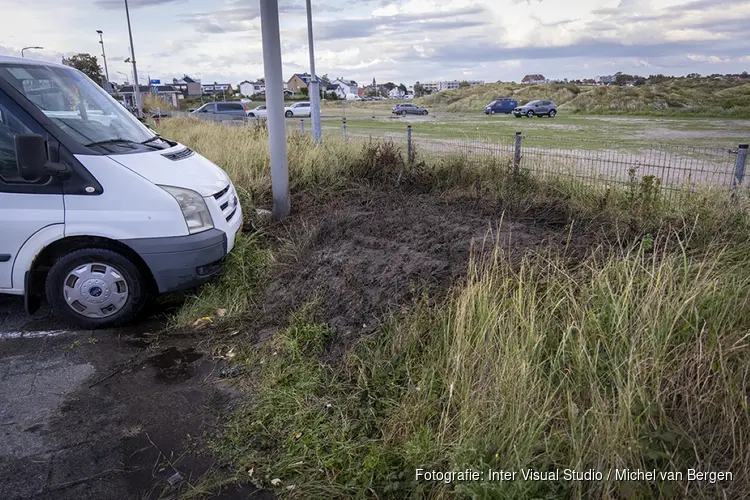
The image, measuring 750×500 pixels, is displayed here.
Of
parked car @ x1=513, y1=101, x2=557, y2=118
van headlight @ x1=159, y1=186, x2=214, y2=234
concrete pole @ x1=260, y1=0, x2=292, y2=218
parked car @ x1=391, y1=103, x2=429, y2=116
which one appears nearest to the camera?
van headlight @ x1=159, y1=186, x2=214, y2=234

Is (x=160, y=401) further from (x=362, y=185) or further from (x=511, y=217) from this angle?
(x=362, y=185)

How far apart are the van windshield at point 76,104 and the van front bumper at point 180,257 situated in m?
1.05

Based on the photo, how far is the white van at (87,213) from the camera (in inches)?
177

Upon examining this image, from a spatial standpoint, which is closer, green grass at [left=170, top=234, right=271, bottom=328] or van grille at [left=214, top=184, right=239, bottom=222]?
green grass at [left=170, top=234, right=271, bottom=328]

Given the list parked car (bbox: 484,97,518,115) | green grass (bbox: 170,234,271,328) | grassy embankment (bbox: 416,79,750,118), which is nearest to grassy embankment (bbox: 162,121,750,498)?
green grass (bbox: 170,234,271,328)

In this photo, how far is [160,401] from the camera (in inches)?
149

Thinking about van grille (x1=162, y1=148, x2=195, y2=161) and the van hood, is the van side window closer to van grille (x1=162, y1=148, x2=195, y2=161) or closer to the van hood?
the van hood

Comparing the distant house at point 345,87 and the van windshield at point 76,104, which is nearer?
the van windshield at point 76,104

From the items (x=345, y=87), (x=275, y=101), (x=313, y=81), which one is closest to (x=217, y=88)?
(x=345, y=87)

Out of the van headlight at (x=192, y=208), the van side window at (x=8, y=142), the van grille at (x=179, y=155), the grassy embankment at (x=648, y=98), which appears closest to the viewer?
the van side window at (x=8, y=142)

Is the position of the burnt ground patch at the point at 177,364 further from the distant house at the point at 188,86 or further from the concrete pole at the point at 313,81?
the distant house at the point at 188,86

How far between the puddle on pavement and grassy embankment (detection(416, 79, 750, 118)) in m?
42.0

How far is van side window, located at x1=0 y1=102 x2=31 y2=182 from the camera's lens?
448 centimetres

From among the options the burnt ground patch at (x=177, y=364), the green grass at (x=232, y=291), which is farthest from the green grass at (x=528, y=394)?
the green grass at (x=232, y=291)
